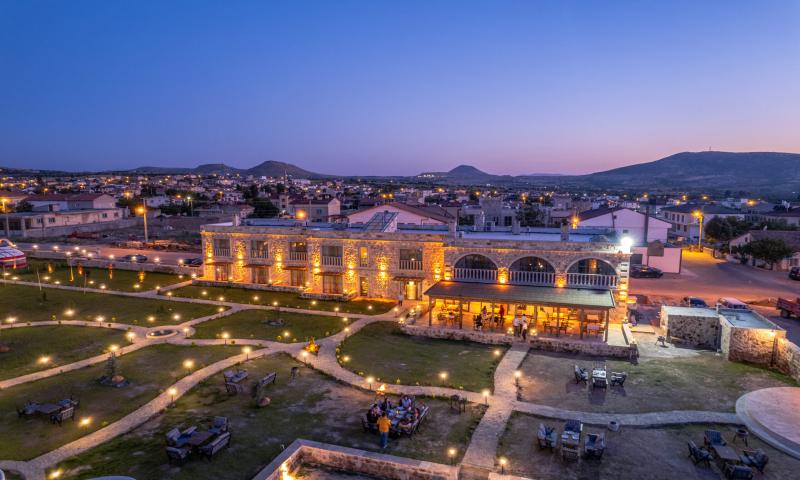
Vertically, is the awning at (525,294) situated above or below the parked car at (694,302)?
above

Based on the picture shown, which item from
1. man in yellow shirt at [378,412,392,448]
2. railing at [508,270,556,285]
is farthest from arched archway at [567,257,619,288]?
man in yellow shirt at [378,412,392,448]

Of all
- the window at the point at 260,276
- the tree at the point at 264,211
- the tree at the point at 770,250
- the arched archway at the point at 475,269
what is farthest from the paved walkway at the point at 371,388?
the tree at the point at 264,211

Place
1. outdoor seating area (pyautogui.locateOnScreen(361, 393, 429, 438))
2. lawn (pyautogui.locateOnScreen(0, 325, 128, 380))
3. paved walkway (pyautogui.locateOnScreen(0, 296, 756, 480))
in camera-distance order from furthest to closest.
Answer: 1. lawn (pyautogui.locateOnScreen(0, 325, 128, 380))
2. outdoor seating area (pyautogui.locateOnScreen(361, 393, 429, 438))
3. paved walkway (pyautogui.locateOnScreen(0, 296, 756, 480))

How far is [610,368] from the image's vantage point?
25141 mm

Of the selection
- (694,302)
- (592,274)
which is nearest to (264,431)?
(592,274)

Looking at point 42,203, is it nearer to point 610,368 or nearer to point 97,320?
point 97,320

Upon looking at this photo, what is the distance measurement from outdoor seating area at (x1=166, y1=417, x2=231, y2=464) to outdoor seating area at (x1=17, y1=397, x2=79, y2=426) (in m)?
4.97

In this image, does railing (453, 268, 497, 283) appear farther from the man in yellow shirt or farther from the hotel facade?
the man in yellow shirt

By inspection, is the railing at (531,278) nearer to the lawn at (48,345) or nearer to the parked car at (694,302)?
the parked car at (694,302)

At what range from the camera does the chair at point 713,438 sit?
658 inches

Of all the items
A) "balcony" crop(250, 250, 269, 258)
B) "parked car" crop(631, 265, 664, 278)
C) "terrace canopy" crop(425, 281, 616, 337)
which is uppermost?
"balcony" crop(250, 250, 269, 258)

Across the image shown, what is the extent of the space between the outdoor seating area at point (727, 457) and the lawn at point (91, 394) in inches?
782

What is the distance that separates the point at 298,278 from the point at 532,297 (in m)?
21.2

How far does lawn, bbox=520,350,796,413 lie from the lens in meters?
20.8
